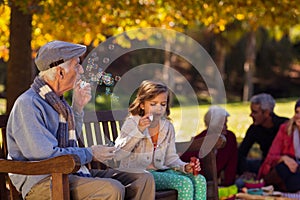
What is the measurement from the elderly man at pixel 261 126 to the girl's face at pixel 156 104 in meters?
2.54

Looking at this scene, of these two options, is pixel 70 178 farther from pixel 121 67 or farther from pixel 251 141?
pixel 121 67

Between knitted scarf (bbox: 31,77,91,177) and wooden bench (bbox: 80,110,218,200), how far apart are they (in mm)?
758

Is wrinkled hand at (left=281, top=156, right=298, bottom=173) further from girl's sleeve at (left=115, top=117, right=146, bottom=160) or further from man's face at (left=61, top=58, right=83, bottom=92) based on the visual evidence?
man's face at (left=61, top=58, right=83, bottom=92)

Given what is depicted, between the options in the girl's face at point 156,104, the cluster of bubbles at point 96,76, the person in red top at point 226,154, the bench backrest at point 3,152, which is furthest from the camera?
the person in red top at point 226,154

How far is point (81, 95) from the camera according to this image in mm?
4605

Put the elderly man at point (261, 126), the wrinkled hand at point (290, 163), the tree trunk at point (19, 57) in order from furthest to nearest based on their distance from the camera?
the elderly man at point (261, 126), the tree trunk at point (19, 57), the wrinkled hand at point (290, 163)

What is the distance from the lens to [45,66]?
14.2 feet

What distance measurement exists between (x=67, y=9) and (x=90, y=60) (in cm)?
284

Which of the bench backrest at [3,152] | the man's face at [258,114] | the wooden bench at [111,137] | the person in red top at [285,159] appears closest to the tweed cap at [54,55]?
the bench backrest at [3,152]

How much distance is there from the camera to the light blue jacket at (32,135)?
13.3 ft

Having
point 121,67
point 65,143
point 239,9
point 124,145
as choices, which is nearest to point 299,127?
point 239,9

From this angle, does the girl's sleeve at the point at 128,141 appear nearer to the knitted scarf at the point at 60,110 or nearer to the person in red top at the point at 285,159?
the knitted scarf at the point at 60,110

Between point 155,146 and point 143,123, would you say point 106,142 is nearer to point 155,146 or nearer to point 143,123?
point 155,146

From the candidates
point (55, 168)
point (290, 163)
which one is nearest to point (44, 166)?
point (55, 168)
